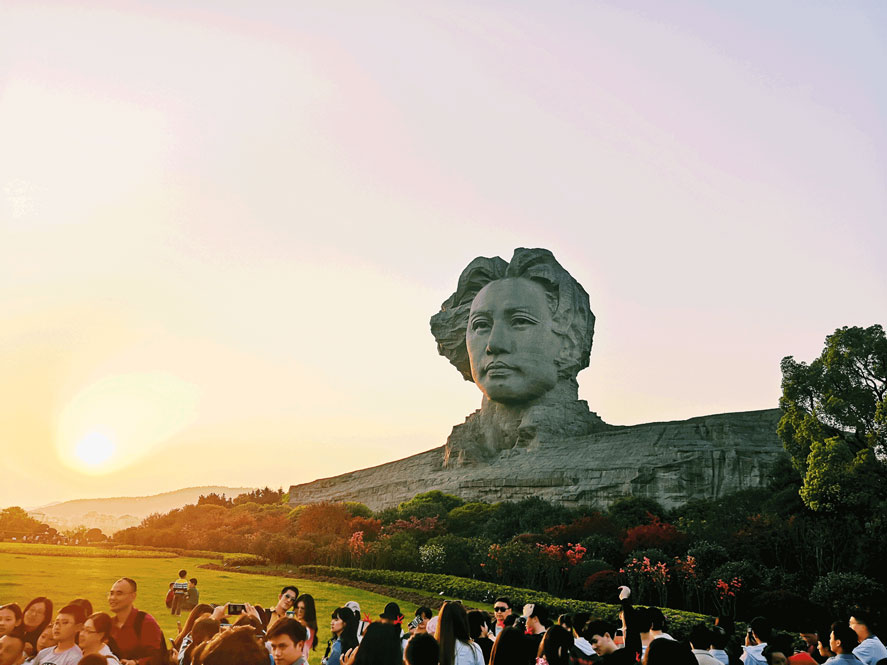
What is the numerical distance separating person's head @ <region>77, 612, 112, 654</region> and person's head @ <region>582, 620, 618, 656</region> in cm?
336

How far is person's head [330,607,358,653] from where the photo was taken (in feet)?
20.9

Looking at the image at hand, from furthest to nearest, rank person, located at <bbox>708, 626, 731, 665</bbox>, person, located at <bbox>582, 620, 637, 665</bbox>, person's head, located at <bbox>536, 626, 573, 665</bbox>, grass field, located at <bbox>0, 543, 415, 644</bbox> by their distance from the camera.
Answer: grass field, located at <bbox>0, 543, 415, 644</bbox>, person, located at <bbox>708, 626, 731, 665</bbox>, person's head, located at <bbox>536, 626, 573, 665</bbox>, person, located at <bbox>582, 620, 637, 665</bbox>

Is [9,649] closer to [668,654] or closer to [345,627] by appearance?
[345,627]

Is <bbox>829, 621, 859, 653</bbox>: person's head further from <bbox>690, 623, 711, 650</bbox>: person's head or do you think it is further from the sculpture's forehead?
the sculpture's forehead

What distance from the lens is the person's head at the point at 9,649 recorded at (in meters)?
5.20

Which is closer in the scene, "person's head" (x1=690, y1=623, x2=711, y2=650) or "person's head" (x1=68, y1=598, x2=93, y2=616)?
"person's head" (x1=68, y1=598, x2=93, y2=616)

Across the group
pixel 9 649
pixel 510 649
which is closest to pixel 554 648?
pixel 510 649

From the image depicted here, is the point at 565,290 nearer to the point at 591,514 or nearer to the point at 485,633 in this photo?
the point at 591,514

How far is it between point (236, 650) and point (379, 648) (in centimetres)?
166

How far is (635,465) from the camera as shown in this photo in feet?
94.9

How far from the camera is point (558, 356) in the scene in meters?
35.6

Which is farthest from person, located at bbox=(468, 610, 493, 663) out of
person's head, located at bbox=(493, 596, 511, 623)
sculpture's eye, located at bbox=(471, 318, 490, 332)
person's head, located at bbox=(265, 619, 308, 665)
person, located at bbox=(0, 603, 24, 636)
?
sculpture's eye, located at bbox=(471, 318, 490, 332)

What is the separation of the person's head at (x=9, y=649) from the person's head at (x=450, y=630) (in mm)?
2814

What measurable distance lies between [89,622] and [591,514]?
2320 centimetres
